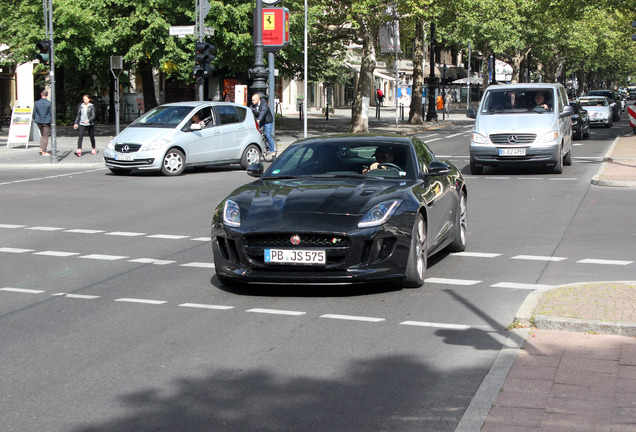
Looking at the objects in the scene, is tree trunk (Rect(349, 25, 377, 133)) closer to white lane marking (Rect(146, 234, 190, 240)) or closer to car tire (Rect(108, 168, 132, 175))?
car tire (Rect(108, 168, 132, 175))

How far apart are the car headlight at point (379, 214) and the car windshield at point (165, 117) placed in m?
14.0

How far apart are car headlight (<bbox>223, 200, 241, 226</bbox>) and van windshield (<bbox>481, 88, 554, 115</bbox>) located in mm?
13412

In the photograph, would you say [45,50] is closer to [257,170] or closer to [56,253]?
[56,253]

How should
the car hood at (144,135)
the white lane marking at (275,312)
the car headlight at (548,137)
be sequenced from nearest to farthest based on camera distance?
the white lane marking at (275,312), the car headlight at (548,137), the car hood at (144,135)

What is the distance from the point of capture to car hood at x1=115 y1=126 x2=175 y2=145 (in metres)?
20.7

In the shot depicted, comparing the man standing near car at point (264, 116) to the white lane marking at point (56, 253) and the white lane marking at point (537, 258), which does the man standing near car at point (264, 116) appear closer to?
the white lane marking at point (56, 253)

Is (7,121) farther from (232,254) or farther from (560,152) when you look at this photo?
(232,254)

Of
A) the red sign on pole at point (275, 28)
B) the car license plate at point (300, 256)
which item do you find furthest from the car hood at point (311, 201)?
the red sign on pole at point (275, 28)

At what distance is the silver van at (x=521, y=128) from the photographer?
19609 millimetres

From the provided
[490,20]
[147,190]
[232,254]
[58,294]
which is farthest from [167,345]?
[490,20]

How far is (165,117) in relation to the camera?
2166 cm

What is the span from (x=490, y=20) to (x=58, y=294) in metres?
53.1

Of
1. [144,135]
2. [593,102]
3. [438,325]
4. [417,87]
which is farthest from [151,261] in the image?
[417,87]

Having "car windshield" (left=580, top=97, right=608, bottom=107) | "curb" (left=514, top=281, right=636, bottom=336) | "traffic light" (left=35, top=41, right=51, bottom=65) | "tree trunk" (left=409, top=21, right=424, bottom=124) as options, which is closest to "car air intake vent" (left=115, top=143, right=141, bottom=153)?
"traffic light" (left=35, top=41, right=51, bottom=65)
